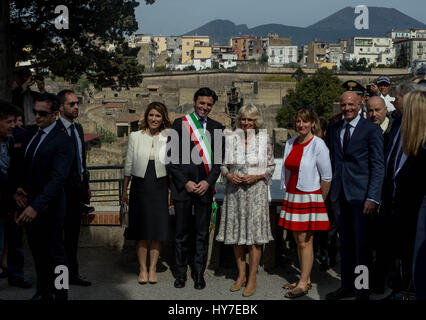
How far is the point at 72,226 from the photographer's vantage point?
5.03 m

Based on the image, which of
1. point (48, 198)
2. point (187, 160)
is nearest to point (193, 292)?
point (187, 160)

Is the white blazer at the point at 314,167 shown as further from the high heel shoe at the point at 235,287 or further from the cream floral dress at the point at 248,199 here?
the high heel shoe at the point at 235,287

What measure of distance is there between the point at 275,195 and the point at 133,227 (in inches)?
64.5

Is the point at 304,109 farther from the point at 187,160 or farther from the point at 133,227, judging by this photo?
the point at 133,227

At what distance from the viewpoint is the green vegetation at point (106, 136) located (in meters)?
42.3

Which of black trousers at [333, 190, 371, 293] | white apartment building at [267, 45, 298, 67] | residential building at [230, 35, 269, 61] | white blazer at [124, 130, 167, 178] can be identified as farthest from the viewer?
residential building at [230, 35, 269, 61]

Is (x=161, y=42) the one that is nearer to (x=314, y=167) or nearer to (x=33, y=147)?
(x=314, y=167)

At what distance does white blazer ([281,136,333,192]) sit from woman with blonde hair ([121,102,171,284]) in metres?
1.39

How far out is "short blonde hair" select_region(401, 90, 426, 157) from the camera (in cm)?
323

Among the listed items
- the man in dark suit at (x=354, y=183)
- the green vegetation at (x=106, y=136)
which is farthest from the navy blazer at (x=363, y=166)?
the green vegetation at (x=106, y=136)

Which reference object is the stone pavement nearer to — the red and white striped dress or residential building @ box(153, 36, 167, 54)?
the red and white striped dress

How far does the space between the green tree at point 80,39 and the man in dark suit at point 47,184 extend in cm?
529

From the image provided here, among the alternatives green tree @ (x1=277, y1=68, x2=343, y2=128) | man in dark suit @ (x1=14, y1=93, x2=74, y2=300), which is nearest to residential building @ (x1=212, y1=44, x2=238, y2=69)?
green tree @ (x1=277, y1=68, x2=343, y2=128)

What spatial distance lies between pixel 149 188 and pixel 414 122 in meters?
2.70
